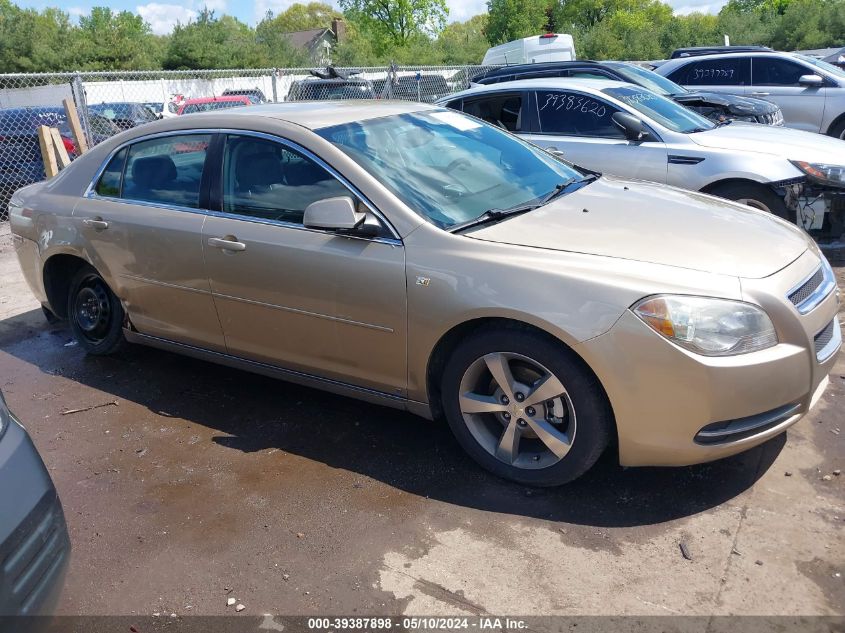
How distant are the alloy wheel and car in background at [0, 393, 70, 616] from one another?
1.73m

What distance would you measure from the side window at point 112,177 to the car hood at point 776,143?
471cm

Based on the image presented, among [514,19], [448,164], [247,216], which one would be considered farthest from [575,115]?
[514,19]

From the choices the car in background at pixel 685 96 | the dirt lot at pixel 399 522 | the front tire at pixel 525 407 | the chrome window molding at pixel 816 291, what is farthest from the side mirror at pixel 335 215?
the car in background at pixel 685 96

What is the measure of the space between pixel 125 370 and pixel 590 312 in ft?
11.3

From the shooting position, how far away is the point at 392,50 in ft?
174

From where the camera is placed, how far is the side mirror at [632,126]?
6562mm

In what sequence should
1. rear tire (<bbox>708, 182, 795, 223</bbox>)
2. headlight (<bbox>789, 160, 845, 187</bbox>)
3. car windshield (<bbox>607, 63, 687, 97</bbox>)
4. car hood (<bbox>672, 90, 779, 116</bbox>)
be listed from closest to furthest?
1. headlight (<bbox>789, 160, 845, 187</bbox>)
2. rear tire (<bbox>708, 182, 795, 223</bbox>)
3. car windshield (<bbox>607, 63, 687, 97</bbox>)
4. car hood (<bbox>672, 90, 779, 116</bbox>)

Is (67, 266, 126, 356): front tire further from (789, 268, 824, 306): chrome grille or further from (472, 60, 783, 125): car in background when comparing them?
(472, 60, 783, 125): car in background

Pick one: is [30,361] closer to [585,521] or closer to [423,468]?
[423,468]

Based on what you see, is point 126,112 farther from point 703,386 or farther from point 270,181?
point 703,386

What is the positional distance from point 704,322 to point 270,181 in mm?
2325

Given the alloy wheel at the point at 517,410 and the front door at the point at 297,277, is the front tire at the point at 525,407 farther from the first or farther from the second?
the front door at the point at 297,277

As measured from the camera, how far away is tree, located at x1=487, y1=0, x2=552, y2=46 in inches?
2089

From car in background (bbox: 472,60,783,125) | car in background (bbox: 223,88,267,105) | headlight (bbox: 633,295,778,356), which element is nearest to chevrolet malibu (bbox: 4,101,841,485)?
headlight (bbox: 633,295,778,356)
